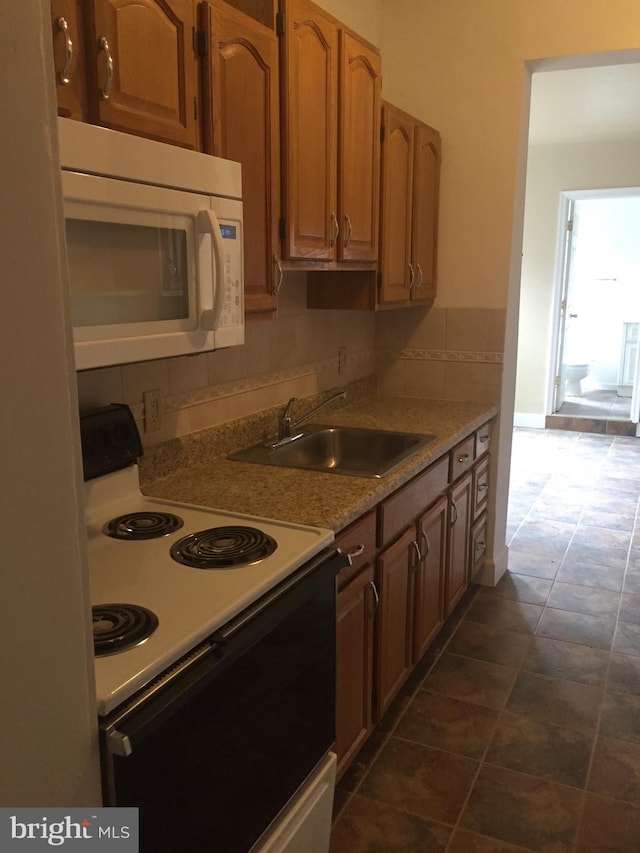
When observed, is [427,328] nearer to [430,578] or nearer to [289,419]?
[289,419]

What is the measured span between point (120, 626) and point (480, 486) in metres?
2.26

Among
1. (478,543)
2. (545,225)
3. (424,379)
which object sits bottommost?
(478,543)

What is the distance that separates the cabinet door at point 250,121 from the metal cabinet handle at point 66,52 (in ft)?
1.36

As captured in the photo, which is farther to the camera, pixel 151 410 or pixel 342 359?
pixel 342 359

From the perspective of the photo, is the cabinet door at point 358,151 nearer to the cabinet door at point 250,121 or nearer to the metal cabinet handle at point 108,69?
the cabinet door at point 250,121

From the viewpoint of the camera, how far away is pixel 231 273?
167cm

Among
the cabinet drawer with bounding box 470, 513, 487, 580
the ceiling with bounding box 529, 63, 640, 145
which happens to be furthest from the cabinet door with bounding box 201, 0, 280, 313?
the ceiling with bounding box 529, 63, 640, 145

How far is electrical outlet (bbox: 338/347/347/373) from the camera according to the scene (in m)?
3.16

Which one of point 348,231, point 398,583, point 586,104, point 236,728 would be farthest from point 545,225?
point 236,728

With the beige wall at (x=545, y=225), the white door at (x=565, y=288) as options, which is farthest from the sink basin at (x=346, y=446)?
the white door at (x=565, y=288)

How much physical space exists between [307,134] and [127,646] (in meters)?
1.60

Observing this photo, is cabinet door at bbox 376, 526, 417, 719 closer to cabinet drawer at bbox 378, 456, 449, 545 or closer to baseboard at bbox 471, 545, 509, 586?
cabinet drawer at bbox 378, 456, 449, 545

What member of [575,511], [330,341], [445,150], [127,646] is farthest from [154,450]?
[575,511]

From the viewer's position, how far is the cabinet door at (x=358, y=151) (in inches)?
91.1
